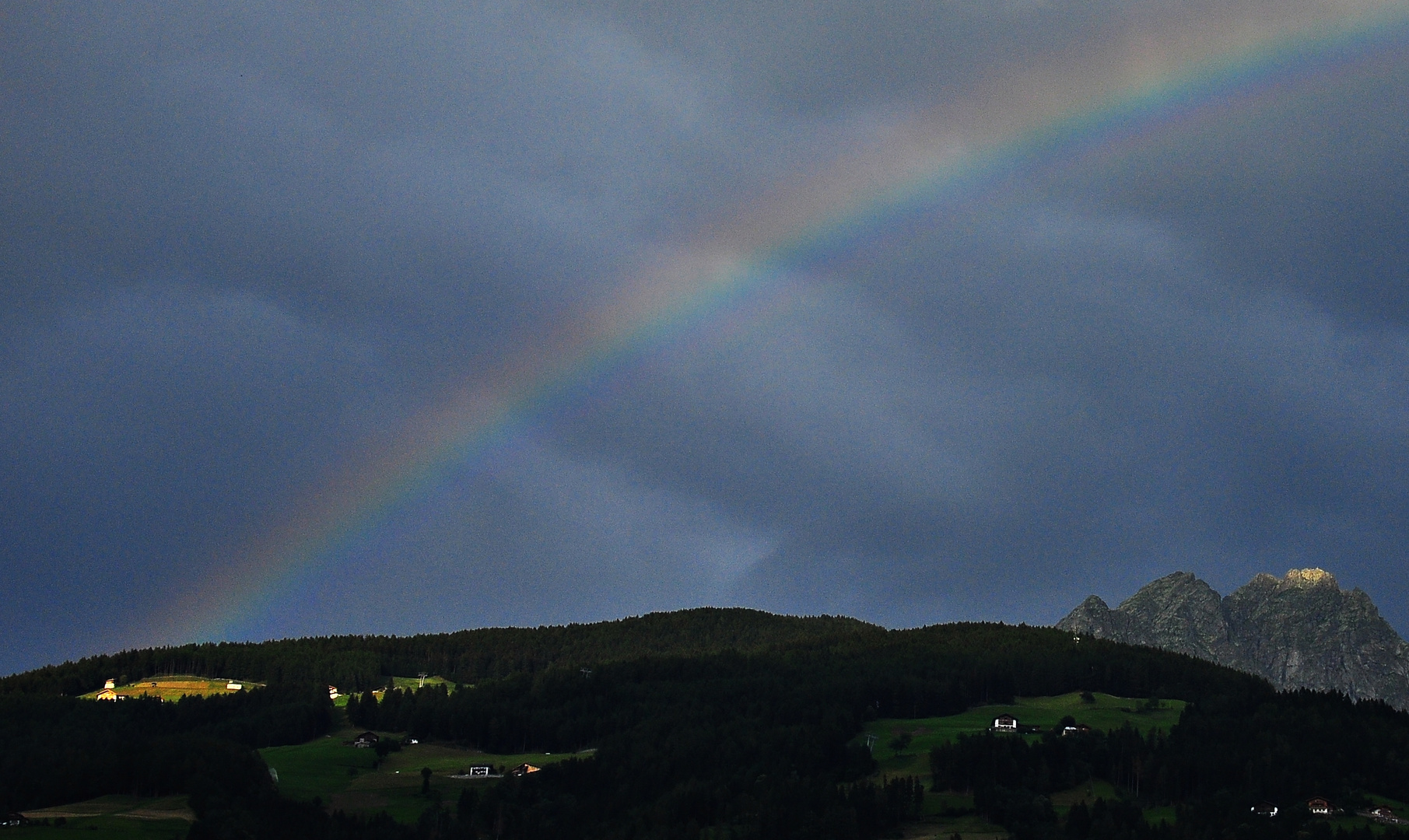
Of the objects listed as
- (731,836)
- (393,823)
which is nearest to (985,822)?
(731,836)

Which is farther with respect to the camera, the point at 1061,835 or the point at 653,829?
the point at 653,829

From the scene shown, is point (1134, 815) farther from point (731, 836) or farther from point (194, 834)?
point (194, 834)

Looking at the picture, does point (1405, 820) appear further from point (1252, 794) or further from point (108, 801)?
point (108, 801)

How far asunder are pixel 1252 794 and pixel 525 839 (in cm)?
9172

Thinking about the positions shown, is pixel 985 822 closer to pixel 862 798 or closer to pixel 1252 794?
pixel 862 798

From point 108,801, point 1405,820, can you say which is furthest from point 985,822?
point 108,801

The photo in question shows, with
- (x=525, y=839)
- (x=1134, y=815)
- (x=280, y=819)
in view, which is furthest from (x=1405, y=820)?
(x=280, y=819)

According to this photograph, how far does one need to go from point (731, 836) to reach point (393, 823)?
42449mm

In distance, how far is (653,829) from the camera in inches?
7790

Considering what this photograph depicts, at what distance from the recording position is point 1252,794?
654ft

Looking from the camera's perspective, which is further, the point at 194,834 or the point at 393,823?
the point at 393,823

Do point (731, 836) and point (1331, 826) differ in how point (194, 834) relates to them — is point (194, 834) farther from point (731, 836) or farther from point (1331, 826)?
point (1331, 826)

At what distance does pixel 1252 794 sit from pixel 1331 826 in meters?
Answer: 13.2

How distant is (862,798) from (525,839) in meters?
42.6
